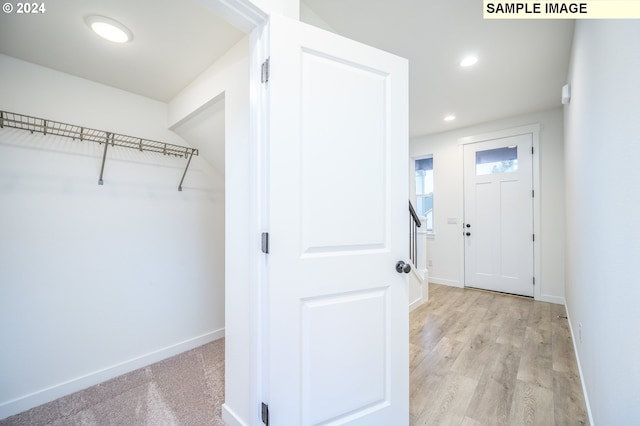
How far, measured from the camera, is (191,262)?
2.48m

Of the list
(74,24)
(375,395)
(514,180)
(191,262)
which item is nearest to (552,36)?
(514,180)

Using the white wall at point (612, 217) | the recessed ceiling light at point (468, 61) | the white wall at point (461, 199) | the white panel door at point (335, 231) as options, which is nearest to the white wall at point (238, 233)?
the white panel door at point (335, 231)

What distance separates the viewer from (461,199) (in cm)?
418

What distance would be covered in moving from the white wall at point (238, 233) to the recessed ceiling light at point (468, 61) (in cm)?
197

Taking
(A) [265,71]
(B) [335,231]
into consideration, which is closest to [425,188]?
(B) [335,231]

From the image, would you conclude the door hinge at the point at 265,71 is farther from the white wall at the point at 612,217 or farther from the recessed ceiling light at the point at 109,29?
the white wall at the point at 612,217

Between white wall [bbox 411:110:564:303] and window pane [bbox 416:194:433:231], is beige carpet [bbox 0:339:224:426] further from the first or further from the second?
window pane [bbox 416:194:433:231]

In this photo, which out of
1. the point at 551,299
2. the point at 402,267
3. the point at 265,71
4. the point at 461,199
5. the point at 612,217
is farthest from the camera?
the point at 461,199

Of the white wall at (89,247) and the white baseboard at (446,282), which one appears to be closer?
the white wall at (89,247)

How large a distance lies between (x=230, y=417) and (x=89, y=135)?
214 cm

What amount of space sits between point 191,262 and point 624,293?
281 centimetres

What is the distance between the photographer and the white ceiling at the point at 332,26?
1390 mm

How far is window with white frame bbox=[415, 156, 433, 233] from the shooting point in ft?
15.3

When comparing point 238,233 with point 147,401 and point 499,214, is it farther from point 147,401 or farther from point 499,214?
point 499,214
